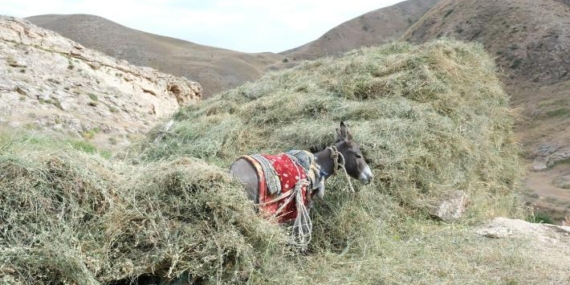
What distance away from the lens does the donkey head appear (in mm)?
4988

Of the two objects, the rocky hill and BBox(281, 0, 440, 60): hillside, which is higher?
BBox(281, 0, 440, 60): hillside

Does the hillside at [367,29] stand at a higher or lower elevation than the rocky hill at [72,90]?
higher

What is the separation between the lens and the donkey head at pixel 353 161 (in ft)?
16.4

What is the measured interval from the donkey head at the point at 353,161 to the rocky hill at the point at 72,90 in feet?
28.3

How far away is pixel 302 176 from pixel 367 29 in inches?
2789

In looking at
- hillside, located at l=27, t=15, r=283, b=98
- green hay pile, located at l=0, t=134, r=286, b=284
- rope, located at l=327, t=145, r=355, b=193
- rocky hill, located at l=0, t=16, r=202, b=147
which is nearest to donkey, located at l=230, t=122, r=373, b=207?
rope, located at l=327, t=145, r=355, b=193

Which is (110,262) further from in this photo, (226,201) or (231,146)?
(231,146)

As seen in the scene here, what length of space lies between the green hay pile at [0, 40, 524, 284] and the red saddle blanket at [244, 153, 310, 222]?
331 millimetres

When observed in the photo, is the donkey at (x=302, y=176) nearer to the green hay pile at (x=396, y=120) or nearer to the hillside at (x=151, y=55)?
the green hay pile at (x=396, y=120)

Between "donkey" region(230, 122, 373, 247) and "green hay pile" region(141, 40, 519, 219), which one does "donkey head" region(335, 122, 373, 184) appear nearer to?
"donkey" region(230, 122, 373, 247)

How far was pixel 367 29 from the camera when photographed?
7206 centimetres

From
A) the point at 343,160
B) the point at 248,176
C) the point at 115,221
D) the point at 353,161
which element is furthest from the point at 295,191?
the point at 115,221

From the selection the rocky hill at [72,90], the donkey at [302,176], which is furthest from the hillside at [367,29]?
the donkey at [302,176]

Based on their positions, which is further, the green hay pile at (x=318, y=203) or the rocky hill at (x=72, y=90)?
the rocky hill at (x=72, y=90)
